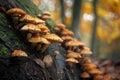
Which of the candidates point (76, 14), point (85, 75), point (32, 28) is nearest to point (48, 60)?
point (32, 28)

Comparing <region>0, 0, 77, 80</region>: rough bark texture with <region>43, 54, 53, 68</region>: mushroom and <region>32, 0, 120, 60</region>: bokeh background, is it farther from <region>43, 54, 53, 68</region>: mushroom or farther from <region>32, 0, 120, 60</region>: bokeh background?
<region>32, 0, 120, 60</region>: bokeh background

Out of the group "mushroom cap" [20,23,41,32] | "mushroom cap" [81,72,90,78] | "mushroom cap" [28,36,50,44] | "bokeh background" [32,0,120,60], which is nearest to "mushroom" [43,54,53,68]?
"mushroom cap" [28,36,50,44]

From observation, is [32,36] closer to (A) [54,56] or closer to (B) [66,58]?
(A) [54,56]

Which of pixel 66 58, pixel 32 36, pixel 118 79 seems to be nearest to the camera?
pixel 32 36

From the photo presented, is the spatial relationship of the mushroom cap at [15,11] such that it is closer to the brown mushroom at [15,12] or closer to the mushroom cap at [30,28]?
the brown mushroom at [15,12]

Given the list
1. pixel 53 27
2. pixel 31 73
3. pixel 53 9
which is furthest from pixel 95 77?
pixel 53 9

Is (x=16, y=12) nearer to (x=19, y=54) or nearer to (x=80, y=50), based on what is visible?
(x=19, y=54)

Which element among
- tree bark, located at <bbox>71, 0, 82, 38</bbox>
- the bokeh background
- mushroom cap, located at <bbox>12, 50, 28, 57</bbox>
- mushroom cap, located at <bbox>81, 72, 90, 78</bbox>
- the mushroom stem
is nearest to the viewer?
mushroom cap, located at <bbox>12, 50, 28, 57</bbox>

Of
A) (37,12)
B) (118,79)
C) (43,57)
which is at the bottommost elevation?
(118,79)
